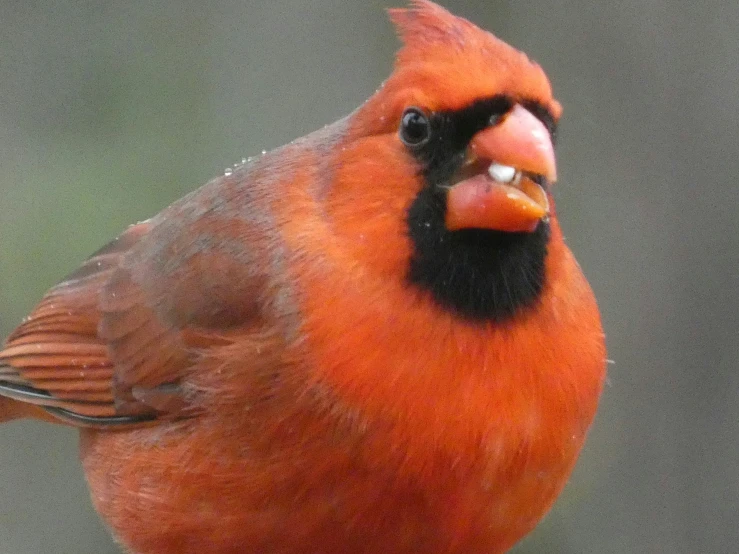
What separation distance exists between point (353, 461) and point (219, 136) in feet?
7.27

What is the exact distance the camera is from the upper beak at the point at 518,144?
162 centimetres

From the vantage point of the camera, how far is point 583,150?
12.1ft

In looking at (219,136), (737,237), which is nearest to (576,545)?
(737,237)

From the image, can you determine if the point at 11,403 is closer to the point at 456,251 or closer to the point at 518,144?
the point at 456,251

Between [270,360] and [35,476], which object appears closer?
[270,360]

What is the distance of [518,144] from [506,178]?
0.07m

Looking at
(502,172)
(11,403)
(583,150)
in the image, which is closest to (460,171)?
(502,172)

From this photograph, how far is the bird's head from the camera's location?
1646 mm

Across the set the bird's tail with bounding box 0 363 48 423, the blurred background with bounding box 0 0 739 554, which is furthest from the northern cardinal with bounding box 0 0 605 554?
the blurred background with bounding box 0 0 739 554

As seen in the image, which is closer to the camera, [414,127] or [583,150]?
[414,127]

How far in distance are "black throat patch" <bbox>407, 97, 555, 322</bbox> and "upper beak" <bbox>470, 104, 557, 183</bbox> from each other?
4 cm

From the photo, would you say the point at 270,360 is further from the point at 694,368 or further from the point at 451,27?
the point at 694,368

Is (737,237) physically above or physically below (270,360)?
above

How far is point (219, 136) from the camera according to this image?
3748 millimetres
